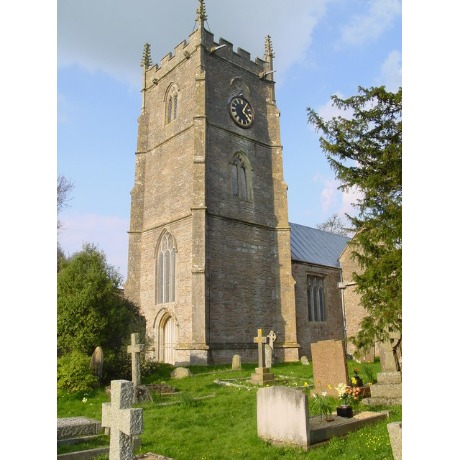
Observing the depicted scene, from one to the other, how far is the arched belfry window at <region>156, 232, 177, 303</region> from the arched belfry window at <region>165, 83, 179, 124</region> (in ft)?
20.7

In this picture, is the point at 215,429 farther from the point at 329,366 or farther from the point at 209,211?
the point at 209,211

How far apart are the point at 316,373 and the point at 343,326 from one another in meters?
16.6

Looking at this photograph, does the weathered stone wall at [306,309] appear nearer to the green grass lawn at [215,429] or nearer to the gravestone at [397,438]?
the green grass lawn at [215,429]

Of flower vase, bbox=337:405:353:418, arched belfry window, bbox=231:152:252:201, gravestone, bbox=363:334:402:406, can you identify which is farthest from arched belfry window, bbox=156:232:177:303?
flower vase, bbox=337:405:353:418

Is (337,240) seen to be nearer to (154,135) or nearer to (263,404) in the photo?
(154,135)

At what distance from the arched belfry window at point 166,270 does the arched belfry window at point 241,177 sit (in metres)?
3.96

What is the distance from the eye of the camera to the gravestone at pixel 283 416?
623cm

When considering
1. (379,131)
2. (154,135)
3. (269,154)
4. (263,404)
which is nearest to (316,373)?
(263,404)

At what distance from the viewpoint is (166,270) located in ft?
68.7

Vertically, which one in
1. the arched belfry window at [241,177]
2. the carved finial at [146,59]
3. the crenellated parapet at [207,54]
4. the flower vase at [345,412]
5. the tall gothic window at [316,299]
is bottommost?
the flower vase at [345,412]

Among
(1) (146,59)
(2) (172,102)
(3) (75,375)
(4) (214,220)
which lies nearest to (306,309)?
(4) (214,220)

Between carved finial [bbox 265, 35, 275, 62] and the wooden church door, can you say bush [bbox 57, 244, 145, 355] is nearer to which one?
the wooden church door

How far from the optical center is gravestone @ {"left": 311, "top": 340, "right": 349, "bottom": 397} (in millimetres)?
10003

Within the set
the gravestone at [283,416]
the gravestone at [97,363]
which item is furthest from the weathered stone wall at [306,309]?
the gravestone at [283,416]
